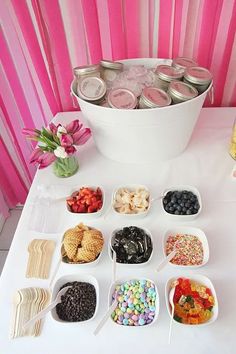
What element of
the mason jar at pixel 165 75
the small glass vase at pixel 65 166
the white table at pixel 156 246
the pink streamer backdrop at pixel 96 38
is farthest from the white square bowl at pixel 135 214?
the pink streamer backdrop at pixel 96 38

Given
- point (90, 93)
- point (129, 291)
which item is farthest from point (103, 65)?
point (129, 291)

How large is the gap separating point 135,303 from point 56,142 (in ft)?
1.47

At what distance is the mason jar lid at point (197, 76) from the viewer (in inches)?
32.4

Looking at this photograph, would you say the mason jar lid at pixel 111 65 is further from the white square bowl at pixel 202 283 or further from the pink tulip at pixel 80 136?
the white square bowl at pixel 202 283

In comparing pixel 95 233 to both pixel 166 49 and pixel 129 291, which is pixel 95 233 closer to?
pixel 129 291

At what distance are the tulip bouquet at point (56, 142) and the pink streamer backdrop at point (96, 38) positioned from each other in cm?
26

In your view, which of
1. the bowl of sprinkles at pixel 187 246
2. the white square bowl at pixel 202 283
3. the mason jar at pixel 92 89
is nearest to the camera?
the white square bowl at pixel 202 283

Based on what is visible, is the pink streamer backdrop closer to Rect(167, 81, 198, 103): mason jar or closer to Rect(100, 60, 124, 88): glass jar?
Rect(100, 60, 124, 88): glass jar

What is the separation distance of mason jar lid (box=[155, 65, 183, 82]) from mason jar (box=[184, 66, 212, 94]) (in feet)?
0.07

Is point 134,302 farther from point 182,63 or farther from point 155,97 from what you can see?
point 182,63

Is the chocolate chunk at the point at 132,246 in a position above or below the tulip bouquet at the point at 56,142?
below

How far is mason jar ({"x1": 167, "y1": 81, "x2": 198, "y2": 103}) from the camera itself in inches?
31.0

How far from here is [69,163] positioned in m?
0.89

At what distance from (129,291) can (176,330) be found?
0.38 feet
